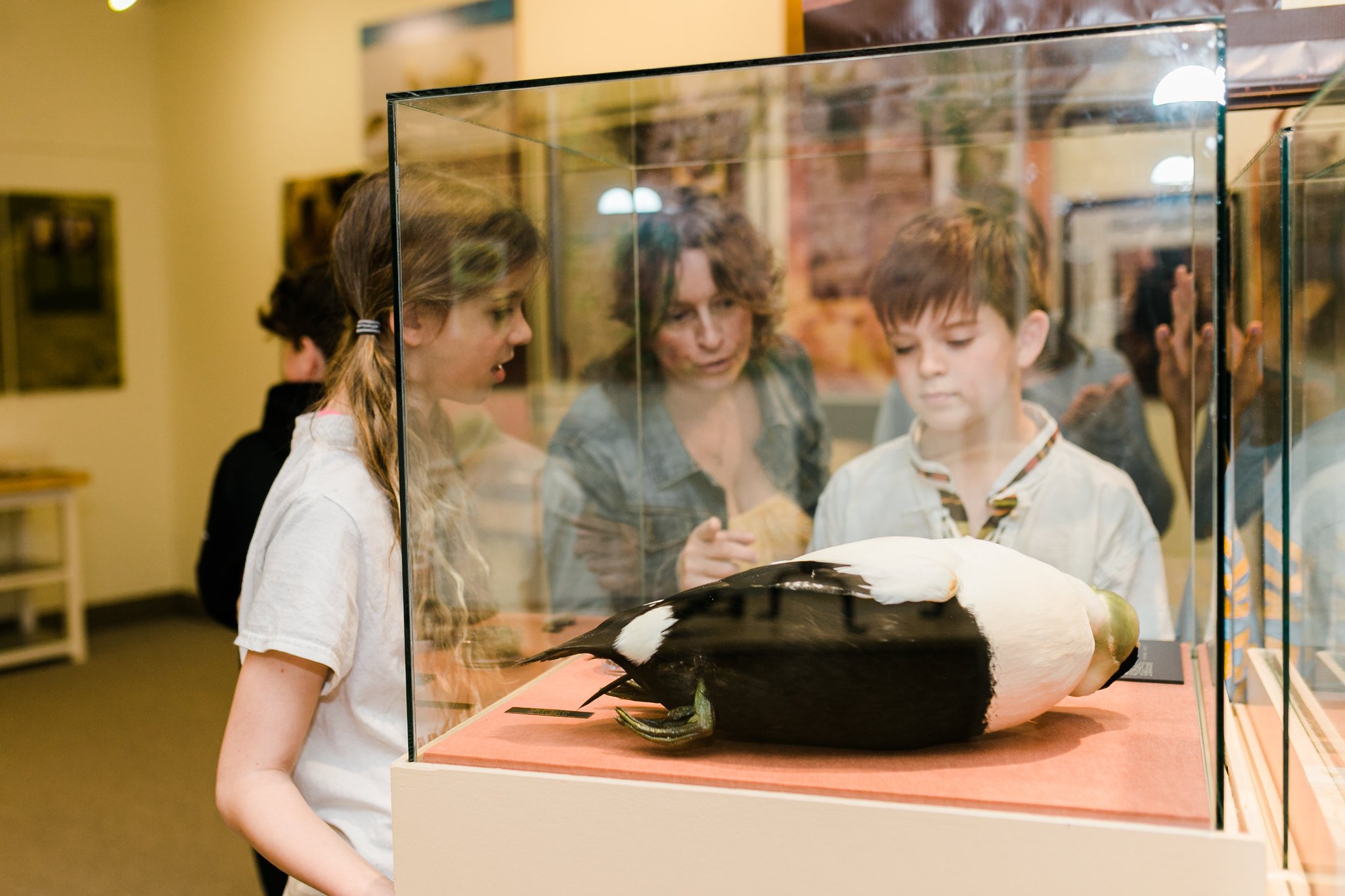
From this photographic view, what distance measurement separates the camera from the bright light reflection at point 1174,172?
0.85m

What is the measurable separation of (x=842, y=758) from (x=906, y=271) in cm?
61

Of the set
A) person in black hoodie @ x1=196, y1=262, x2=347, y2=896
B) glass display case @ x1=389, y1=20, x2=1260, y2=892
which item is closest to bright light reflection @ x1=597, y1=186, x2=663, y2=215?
glass display case @ x1=389, y1=20, x2=1260, y2=892

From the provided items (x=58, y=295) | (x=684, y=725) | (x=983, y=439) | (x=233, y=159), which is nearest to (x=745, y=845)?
(x=684, y=725)

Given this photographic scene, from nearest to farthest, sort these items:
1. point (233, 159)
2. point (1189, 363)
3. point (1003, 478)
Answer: point (1189, 363)
point (1003, 478)
point (233, 159)

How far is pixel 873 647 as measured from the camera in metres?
0.78

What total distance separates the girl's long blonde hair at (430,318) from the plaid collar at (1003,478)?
0.46 metres

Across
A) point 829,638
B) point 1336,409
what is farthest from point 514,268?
point 1336,409

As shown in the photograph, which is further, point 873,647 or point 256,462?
point 256,462

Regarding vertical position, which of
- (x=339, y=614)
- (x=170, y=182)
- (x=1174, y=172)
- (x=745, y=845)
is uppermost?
(x=170, y=182)

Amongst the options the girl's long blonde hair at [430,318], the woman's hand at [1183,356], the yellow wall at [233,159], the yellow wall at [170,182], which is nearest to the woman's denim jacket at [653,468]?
the girl's long blonde hair at [430,318]

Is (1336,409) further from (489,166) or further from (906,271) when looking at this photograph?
(489,166)

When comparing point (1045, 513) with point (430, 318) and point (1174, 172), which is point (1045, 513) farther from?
point (430, 318)

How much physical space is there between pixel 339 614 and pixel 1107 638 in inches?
25.4

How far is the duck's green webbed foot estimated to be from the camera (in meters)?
0.81
